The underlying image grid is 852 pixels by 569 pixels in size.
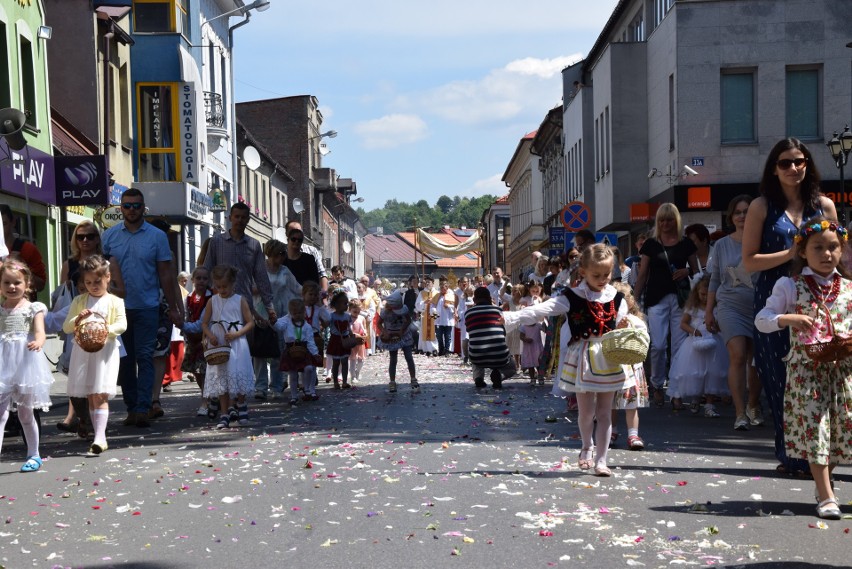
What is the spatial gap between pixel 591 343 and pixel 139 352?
4.74 meters

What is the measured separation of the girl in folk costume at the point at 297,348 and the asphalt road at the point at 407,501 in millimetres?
2974

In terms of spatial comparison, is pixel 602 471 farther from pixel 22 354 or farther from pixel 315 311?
pixel 315 311

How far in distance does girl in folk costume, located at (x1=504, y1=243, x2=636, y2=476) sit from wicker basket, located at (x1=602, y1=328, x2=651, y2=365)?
19 cm

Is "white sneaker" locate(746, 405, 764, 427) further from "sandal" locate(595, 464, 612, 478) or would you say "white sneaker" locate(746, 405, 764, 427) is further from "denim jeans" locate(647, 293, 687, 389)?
"sandal" locate(595, 464, 612, 478)

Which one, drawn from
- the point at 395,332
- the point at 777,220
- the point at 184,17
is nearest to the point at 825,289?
the point at 777,220

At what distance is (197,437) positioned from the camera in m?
10.5

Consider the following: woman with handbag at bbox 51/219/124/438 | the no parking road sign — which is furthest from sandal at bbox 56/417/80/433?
the no parking road sign

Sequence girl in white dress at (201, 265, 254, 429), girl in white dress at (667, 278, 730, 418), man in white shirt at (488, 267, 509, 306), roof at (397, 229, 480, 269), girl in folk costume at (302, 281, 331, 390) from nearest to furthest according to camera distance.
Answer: girl in white dress at (201, 265, 254, 429) < girl in white dress at (667, 278, 730, 418) < girl in folk costume at (302, 281, 331, 390) < man in white shirt at (488, 267, 509, 306) < roof at (397, 229, 480, 269)

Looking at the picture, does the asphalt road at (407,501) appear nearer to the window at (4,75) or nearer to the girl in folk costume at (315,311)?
the girl in folk costume at (315,311)

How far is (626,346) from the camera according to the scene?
7.86 meters

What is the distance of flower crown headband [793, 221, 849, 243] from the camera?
256 inches

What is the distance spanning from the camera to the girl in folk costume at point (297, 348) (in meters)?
14.2

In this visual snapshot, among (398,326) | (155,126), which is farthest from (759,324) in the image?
(155,126)

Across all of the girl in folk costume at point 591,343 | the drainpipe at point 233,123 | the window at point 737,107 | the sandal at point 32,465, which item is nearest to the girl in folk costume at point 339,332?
the sandal at point 32,465
